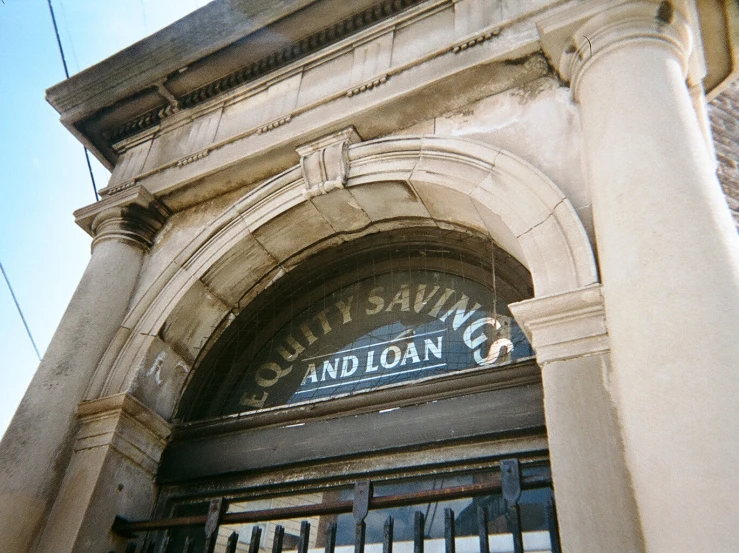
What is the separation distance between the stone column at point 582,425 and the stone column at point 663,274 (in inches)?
3.2

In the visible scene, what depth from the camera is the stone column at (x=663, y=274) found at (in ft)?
6.52

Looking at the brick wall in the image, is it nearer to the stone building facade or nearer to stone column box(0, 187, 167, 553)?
the stone building facade

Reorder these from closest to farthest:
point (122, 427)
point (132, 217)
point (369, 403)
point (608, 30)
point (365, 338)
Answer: point (608, 30) → point (369, 403) → point (122, 427) → point (365, 338) → point (132, 217)

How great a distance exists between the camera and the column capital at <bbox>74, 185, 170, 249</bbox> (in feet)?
15.8

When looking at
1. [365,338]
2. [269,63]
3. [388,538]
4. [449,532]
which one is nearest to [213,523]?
[388,538]

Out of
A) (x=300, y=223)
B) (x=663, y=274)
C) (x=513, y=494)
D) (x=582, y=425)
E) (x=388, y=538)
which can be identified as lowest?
(x=388, y=538)

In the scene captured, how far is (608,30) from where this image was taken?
132 inches

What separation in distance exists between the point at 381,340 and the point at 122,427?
1.60 m

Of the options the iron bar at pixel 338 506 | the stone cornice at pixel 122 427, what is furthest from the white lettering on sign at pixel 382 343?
the iron bar at pixel 338 506

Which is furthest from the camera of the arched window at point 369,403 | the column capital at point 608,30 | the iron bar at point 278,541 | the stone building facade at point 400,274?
the column capital at point 608,30

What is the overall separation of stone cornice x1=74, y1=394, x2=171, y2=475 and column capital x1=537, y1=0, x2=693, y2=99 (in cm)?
304

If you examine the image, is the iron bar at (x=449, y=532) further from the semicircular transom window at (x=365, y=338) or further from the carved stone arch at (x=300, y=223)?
the carved stone arch at (x=300, y=223)

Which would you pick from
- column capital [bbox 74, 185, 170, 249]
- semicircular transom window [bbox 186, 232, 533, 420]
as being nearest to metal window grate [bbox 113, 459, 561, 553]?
semicircular transom window [bbox 186, 232, 533, 420]

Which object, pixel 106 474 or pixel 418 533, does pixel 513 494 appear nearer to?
pixel 418 533
